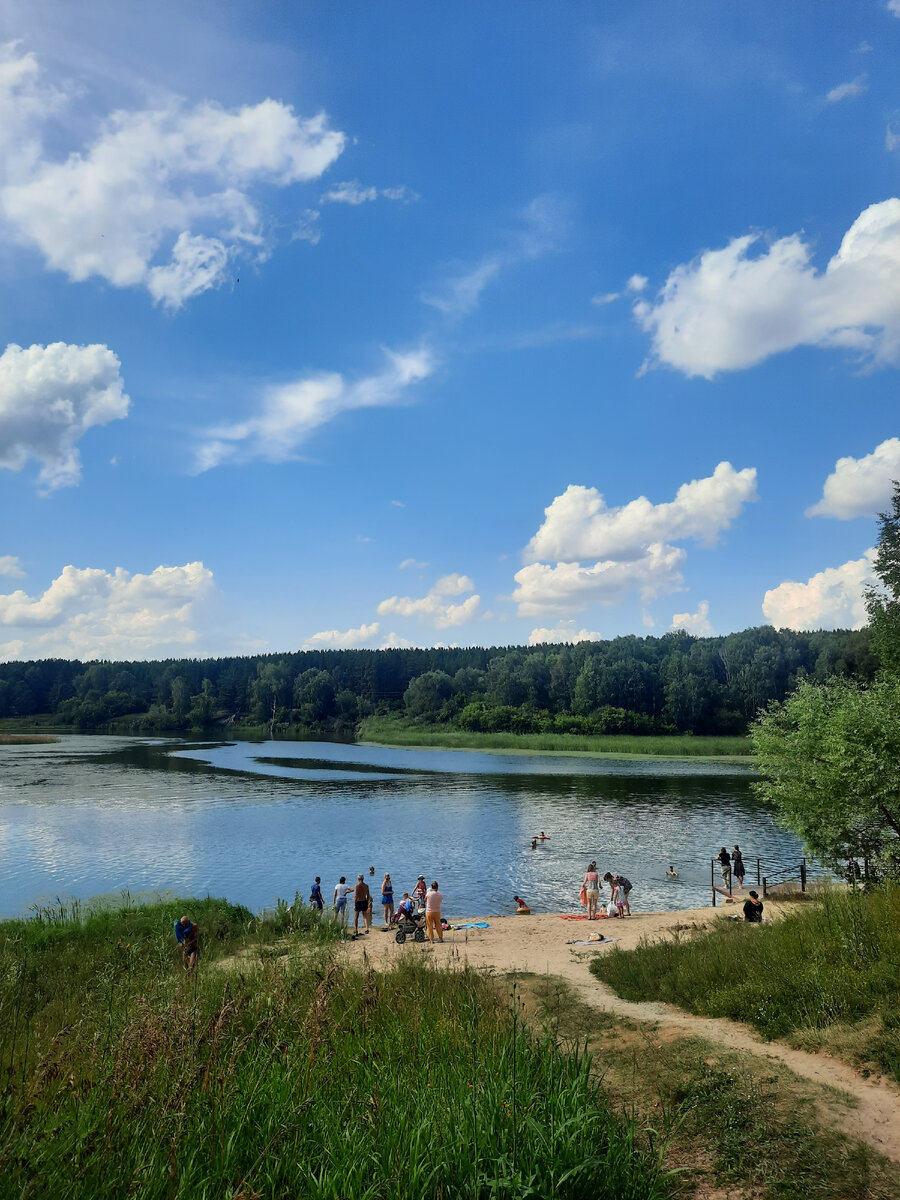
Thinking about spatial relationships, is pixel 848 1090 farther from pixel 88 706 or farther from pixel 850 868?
pixel 88 706

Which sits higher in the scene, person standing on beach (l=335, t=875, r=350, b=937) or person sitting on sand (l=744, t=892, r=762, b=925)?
person sitting on sand (l=744, t=892, r=762, b=925)

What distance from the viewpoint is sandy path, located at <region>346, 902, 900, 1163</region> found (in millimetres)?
7516

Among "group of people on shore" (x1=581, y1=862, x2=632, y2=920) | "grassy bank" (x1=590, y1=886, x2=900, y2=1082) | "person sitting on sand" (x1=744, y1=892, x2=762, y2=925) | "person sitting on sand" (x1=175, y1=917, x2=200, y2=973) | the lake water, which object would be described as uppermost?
"grassy bank" (x1=590, y1=886, x2=900, y2=1082)

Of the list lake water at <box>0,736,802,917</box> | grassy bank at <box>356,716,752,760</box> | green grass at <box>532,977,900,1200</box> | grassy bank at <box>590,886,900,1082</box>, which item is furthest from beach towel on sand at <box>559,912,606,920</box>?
grassy bank at <box>356,716,752,760</box>

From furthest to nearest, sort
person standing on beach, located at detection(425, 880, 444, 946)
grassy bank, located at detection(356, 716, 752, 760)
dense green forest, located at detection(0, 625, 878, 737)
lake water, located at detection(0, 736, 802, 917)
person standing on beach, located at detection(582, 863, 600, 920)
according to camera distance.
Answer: dense green forest, located at detection(0, 625, 878, 737) < grassy bank, located at detection(356, 716, 752, 760) < lake water, located at detection(0, 736, 802, 917) < person standing on beach, located at detection(582, 863, 600, 920) < person standing on beach, located at detection(425, 880, 444, 946)

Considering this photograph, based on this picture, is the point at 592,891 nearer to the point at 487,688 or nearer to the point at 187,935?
the point at 187,935

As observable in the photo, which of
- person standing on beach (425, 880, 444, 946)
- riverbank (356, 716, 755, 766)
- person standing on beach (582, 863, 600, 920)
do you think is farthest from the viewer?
riverbank (356, 716, 755, 766)

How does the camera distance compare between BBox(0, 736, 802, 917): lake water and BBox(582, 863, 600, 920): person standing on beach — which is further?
BBox(0, 736, 802, 917): lake water

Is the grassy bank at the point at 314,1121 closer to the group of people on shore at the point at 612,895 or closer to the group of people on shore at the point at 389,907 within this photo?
the group of people on shore at the point at 389,907

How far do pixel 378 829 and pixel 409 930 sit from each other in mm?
22279

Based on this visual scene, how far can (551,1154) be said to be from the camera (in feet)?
15.6

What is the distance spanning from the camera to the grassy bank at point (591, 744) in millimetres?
84875

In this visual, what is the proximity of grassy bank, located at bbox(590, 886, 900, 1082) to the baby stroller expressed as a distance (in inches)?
296

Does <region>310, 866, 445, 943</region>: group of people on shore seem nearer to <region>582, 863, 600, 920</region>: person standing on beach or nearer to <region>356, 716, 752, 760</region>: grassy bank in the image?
<region>582, 863, 600, 920</region>: person standing on beach
